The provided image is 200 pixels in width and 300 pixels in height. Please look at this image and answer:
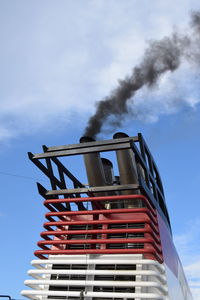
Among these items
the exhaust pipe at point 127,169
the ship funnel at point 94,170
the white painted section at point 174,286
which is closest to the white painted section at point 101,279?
the white painted section at point 174,286

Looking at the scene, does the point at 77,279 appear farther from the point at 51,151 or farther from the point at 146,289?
the point at 51,151

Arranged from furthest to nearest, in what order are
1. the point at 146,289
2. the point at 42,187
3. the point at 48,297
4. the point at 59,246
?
the point at 42,187 → the point at 59,246 → the point at 48,297 → the point at 146,289

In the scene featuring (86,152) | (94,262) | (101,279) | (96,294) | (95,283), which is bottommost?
(96,294)

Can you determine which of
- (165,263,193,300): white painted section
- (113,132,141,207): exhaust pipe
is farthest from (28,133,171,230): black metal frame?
(165,263,193,300): white painted section

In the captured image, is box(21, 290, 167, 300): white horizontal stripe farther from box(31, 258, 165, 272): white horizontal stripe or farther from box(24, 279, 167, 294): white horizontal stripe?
box(31, 258, 165, 272): white horizontal stripe

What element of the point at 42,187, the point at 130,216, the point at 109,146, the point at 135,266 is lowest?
the point at 135,266

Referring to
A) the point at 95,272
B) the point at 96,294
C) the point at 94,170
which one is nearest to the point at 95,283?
the point at 96,294

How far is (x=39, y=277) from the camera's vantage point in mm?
9656

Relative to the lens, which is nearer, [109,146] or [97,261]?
[97,261]

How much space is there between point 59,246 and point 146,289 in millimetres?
2746

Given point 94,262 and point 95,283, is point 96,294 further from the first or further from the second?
point 94,262

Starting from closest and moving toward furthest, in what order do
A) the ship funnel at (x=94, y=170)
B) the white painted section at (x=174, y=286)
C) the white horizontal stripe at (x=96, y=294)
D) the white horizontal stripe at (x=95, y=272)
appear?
the white horizontal stripe at (x=96, y=294) < the white horizontal stripe at (x=95, y=272) < the white painted section at (x=174, y=286) < the ship funnel at (x=94, y=170)

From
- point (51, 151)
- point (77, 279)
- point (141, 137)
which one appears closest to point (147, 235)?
point (77, 279)

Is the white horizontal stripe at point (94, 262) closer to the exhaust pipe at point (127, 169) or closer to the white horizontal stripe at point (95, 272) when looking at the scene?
the white horizontal stripe at point (95, 272)
